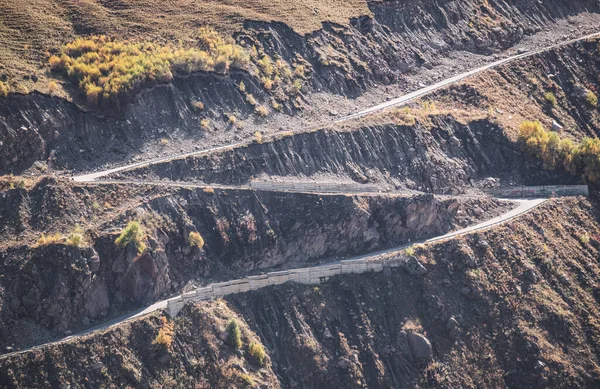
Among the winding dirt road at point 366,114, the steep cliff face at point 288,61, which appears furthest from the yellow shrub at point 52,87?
the winding dirt road at point 366,114

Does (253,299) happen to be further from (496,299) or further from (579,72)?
(579,72)

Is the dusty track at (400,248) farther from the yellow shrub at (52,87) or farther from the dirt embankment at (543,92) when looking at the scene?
the yellow shrub at (52,87)

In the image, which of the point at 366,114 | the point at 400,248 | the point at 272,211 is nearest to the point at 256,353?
the point at 272,211

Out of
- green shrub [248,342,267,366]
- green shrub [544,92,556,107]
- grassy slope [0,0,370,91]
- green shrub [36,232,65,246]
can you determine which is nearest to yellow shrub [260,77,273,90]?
grassy slope [0,0,370,91]

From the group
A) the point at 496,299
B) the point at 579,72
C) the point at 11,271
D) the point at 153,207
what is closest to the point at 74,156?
the point at 153,207

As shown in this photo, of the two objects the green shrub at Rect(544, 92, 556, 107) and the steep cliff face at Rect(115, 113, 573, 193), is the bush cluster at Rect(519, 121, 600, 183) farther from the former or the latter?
the green shrub at Rect(544, 92, 556, 107)

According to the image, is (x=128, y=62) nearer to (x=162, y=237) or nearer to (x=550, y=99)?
(x=162, y=237)
